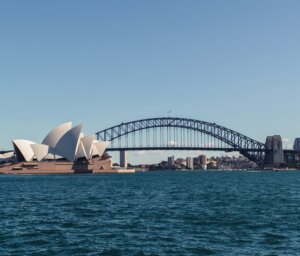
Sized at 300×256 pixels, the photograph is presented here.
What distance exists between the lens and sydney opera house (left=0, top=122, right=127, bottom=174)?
122m

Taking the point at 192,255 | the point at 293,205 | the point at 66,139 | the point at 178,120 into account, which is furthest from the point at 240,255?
the point at 178,120

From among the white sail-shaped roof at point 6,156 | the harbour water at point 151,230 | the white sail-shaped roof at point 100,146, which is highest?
the white sail-shaped roof at point 100,146

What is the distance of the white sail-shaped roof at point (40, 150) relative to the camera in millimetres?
126662

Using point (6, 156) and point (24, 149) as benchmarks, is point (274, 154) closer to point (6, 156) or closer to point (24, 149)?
point (24, 149)

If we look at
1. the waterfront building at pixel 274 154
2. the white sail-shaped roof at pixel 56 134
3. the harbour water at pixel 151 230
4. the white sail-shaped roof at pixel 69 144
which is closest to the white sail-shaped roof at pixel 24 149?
the white sail-shaped roof at pixel 56 134

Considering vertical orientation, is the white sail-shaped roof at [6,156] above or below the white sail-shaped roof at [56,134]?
below

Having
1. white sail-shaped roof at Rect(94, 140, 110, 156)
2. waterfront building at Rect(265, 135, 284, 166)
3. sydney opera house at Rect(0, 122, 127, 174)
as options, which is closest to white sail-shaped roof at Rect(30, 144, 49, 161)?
sydney opera house at Rect(0, 122, 127, 174)

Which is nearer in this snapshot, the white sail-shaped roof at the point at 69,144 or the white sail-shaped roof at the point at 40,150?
the white sail-shaped roof at the point at 69,144

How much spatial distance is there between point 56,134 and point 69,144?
13.7ft

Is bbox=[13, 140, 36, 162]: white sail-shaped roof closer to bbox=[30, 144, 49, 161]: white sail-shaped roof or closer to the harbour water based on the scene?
bbox=[30, 144, 49, 161]: white sail-shaped roof

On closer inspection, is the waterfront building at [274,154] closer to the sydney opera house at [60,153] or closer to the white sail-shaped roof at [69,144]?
the sydney opera house at [60,153]

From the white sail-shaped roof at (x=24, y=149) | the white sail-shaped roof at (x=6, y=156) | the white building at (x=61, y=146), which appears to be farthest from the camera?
the white sail-shaped roof at (x=6, y=156)

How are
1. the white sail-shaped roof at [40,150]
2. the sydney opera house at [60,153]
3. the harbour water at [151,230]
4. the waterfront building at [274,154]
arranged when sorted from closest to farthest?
1. the harbour water at [151,230]
2. the sydney opera house at [60,153]
3. the white sail-shaped roof at [40,150]
4. the waterfront building at [274,154]

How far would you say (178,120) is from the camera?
164 metres
